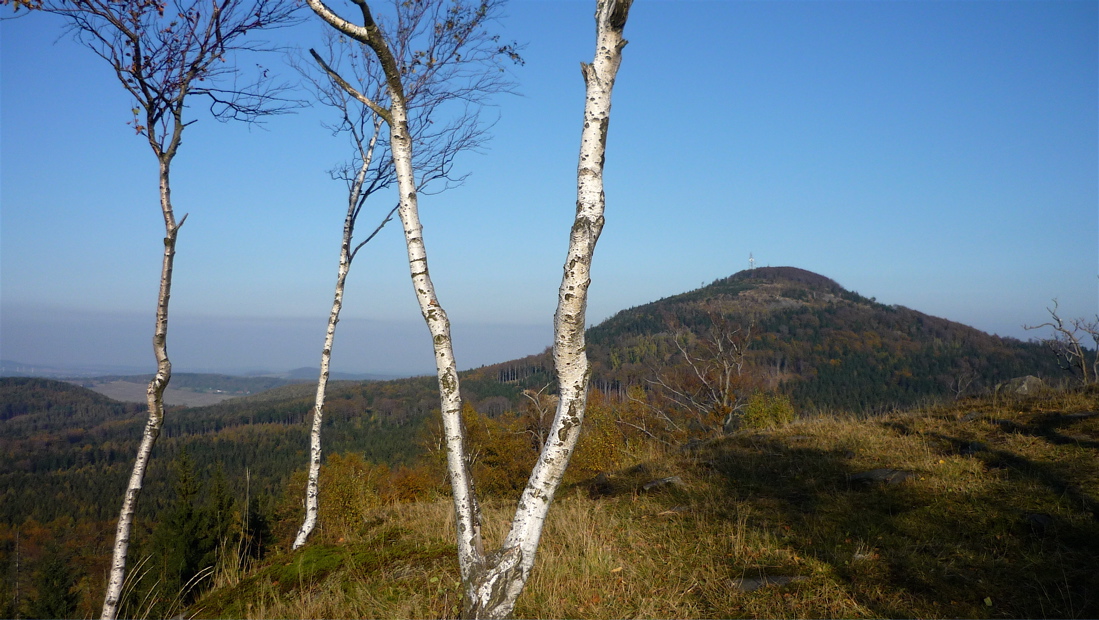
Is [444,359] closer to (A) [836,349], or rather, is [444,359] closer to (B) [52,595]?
(B) [52,595]

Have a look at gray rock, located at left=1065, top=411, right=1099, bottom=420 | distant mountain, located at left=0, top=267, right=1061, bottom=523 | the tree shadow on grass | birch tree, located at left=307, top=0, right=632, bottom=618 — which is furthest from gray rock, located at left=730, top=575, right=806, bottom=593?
distant mountain, located at left=0, top=267, right=1061, bottom=523

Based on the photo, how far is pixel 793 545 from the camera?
4531 millimetres

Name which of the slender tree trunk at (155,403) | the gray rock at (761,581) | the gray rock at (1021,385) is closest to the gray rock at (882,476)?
the gray rock at (761,581)

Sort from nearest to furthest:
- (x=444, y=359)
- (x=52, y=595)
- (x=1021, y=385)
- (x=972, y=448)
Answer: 1. (x=444, y=359)
2. (x=972, y=448)
3. (x=1021, y=385)
4. (x=52, y=595)

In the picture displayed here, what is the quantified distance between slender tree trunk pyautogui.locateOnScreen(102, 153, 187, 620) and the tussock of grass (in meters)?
0.76

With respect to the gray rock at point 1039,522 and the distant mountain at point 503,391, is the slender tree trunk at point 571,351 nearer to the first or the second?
the gray rock at point 1039,522

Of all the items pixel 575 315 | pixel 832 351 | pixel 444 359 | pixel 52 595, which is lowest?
A: pixel 52 595

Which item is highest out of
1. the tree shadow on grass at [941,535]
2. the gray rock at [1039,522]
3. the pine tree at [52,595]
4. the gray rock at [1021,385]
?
the gray rock at [1021,385]

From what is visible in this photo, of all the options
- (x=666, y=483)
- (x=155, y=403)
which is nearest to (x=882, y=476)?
(x=666, y=483)

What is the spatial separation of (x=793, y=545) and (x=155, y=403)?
5.72m

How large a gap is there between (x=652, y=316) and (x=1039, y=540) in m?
114

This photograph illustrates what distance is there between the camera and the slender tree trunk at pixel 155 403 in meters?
4.83

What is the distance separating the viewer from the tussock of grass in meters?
3.63

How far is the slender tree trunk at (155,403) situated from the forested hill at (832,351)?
3485 centimetres
